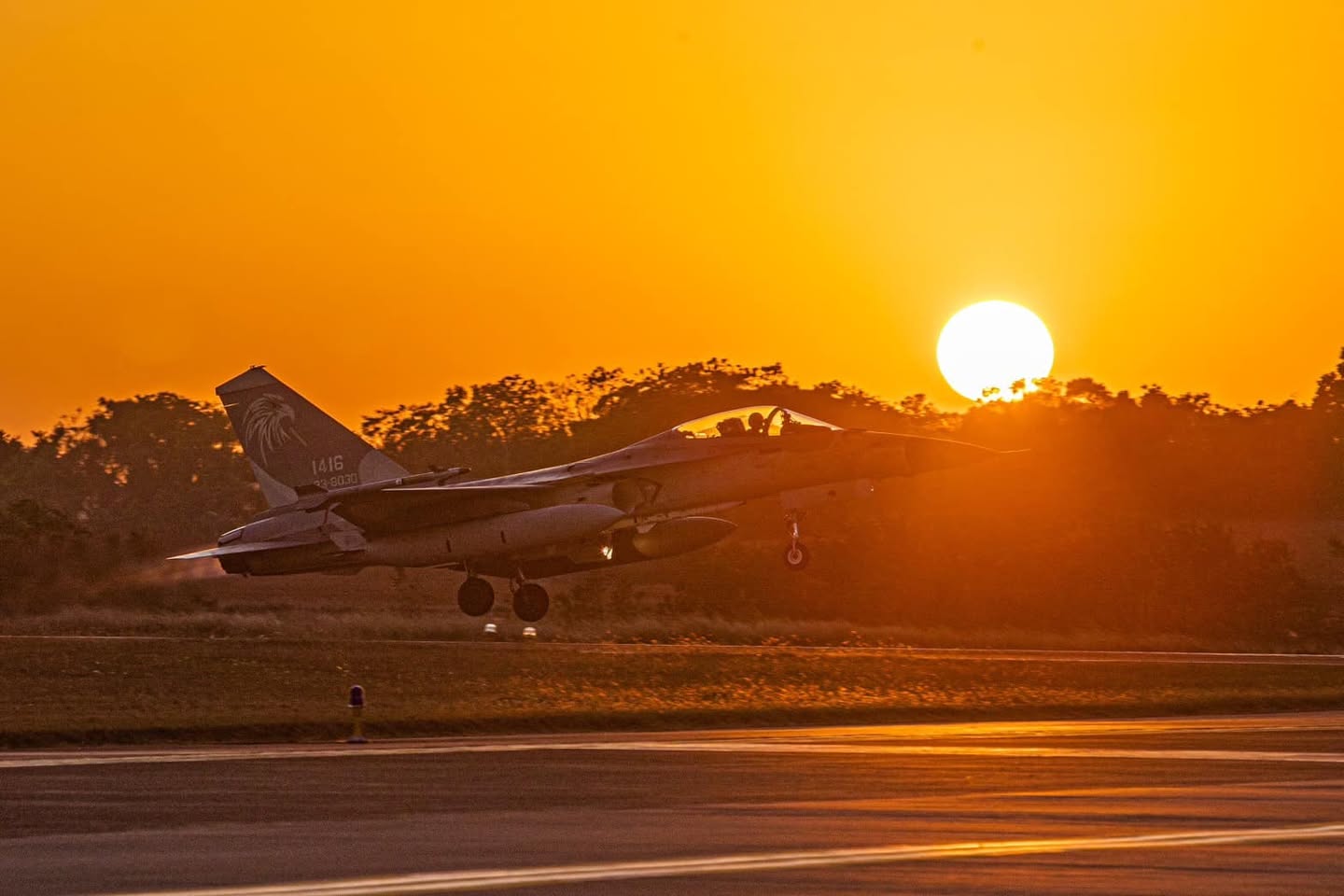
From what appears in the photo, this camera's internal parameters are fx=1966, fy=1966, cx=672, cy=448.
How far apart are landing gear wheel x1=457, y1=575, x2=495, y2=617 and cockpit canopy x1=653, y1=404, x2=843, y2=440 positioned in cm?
566

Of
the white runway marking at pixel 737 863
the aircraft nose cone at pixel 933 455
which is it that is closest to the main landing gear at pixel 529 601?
the aircraft nose cone at pixel 933 455

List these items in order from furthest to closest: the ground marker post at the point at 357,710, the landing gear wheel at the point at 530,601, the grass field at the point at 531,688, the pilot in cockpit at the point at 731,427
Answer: the landing gear wheel at the point at 530,601 < the pilot in cockpit at the point at 731,427 < the grass field at the point at 531,688 < the ground marker post at the point at 357,710

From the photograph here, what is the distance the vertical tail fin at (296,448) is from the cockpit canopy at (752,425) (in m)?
6.92

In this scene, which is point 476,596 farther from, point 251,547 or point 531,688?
point 531,688

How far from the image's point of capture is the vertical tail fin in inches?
1551

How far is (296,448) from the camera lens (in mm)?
39594

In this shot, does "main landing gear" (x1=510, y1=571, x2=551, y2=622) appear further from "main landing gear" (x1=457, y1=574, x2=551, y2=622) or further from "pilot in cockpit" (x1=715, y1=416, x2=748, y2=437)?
"pilot in cockpit" (x1=715, y1=416, x2=748, y2=437)

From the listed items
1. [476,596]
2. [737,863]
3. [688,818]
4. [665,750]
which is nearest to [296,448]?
[476,596]

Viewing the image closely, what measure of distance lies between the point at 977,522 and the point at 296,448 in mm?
33278

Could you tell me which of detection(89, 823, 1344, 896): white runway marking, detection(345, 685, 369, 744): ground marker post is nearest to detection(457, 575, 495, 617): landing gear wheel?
detection(345, 685, 369, 744): ground marker post

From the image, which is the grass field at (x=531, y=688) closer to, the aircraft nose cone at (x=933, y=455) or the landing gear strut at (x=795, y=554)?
the landing gear strut at (x=795, y=554)

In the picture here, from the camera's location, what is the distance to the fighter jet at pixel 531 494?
3419cm

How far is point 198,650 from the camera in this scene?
3725cm

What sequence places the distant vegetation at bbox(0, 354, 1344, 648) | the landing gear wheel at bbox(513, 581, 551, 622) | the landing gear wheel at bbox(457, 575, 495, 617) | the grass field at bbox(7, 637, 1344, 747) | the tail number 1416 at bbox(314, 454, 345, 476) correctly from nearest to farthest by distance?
the grass field at bbox(7, 637, 1344, 747), the landing gear wheel at bbox(513, 581, 551, 622), the landing gear wheel at bbox(457, 575, 495, 617), the tail number 1416 at bbox(314, 454, 345, 476), the distant vegetation at bbox(0, 354, 1344, 648)
